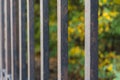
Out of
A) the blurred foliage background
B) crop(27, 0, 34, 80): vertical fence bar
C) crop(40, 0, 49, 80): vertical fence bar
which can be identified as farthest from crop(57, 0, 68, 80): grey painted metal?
the blurred foliage background

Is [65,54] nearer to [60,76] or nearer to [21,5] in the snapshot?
[60,76]

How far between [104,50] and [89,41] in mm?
3482

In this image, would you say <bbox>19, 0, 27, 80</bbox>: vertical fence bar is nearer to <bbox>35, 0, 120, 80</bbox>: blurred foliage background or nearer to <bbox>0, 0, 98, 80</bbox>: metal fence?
<bbox>0, 0, 98, 80</bbox>: metal fence

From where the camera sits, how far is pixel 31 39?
1836mm

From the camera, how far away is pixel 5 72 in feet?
7.97

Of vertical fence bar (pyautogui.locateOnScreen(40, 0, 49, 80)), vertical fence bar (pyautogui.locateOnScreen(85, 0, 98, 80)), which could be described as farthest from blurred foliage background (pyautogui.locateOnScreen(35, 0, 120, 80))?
vertical fence bar (pyautogui.locateOnScreen(85, 0, 98, 80))

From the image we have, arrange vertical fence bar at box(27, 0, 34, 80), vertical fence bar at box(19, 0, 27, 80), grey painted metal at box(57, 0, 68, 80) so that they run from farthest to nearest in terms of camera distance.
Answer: vertical fence bar at box(19, 0, 27, 80)
vertical fence bar at box(27, 0, 34, 80)
grey painted metal at box(57, 0, 68, 80)

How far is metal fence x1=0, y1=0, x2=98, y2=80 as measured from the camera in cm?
122

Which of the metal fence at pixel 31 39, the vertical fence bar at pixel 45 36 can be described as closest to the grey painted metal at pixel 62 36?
the metal fence at pixel 31 39

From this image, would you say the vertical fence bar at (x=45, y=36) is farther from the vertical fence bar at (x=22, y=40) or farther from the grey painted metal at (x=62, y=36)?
the vertical fence bar at (x=22, y=40)

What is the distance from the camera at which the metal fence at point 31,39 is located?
1.22 meters

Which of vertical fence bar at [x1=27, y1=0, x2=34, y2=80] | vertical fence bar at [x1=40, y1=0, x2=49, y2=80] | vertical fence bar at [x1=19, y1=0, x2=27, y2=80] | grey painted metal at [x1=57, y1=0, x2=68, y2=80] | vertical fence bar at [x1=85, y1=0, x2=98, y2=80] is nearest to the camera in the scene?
vertical fence bar at [x1=85, y1=0, x2=98, y2=80]

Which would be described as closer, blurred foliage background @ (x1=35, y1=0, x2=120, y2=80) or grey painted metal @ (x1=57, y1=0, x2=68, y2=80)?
grey painted metal @ (x1=57, y1=0, x2=68, y2=80)

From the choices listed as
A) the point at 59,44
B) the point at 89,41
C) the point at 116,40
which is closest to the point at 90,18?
the point at 89,41
